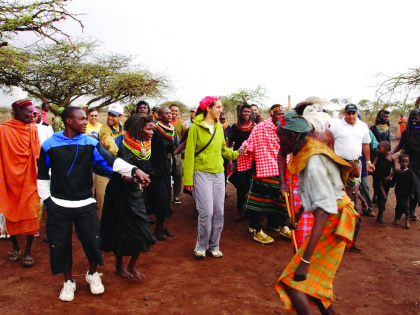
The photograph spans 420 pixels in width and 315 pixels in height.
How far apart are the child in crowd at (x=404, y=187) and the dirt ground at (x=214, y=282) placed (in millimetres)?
689

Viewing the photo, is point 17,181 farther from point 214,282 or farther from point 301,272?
point 301,272

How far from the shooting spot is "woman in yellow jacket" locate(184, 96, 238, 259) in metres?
4.61

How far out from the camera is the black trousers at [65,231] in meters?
3.49

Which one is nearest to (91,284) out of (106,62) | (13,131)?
(13,131)

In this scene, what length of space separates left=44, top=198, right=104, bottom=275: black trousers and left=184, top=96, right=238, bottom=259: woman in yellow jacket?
1376 mm

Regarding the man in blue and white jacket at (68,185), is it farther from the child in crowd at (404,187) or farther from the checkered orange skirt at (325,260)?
the child in crowd at (404,187)

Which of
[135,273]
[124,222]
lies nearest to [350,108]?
[124,222]

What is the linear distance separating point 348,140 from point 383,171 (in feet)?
5.76

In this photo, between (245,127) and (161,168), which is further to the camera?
(245,127)

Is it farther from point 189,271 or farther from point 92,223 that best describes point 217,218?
point 92,223

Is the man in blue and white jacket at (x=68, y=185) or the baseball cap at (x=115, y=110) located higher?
the baseball cap at (x=115, y=110)

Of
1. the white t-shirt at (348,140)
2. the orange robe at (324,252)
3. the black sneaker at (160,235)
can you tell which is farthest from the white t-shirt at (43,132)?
the white t-shirt at (348,140)

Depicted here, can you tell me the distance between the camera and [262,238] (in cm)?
544

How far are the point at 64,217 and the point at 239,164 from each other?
315cm
